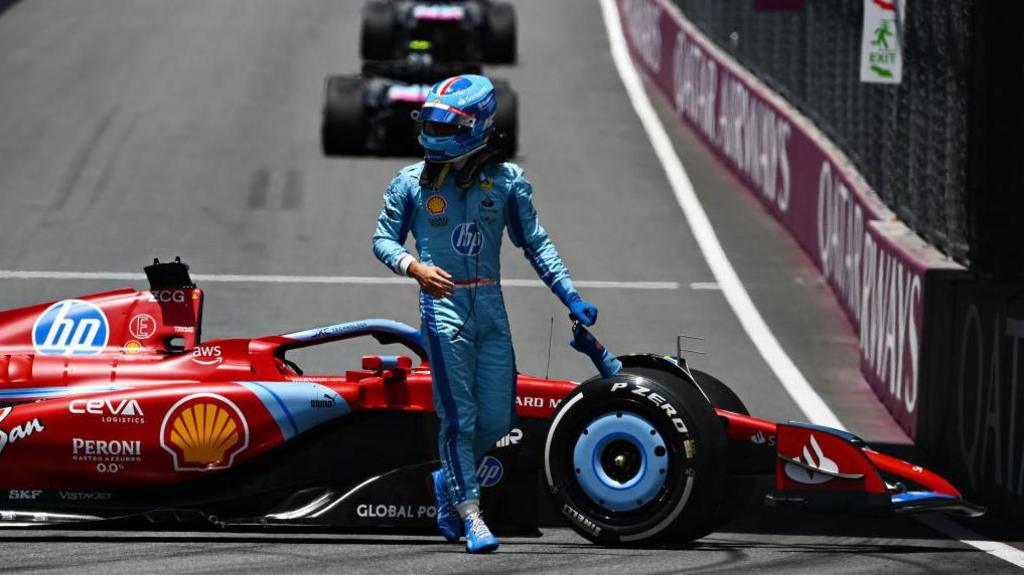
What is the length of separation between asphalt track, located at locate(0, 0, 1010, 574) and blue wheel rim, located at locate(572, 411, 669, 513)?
223mm

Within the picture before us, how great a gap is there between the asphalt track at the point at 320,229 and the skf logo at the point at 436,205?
4.38ft

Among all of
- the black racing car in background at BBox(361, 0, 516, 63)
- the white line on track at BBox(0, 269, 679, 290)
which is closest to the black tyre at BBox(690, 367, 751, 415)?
the white line on track at BBox(0, 269, 679, 290)

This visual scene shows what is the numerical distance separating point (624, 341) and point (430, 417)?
6186mm

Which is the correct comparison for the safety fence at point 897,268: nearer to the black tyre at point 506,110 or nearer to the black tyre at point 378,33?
the black tyre at point 506,110

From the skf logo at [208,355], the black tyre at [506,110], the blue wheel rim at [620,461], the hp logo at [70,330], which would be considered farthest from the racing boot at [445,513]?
the black tyre at [506,110]

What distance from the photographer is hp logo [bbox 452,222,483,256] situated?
8.11 metres

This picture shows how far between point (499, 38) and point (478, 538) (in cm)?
2138

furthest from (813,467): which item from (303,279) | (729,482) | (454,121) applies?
(303,279)

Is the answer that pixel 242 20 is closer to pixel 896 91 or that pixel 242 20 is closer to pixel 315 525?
pixel 896 91

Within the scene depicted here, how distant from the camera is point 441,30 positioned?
28.2 meters

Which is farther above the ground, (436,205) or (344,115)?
(344,115)

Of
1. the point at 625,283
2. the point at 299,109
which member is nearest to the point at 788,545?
the point at 625,283

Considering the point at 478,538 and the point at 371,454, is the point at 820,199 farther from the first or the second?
the point at 478,538

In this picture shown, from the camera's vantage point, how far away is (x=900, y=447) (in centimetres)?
1174
